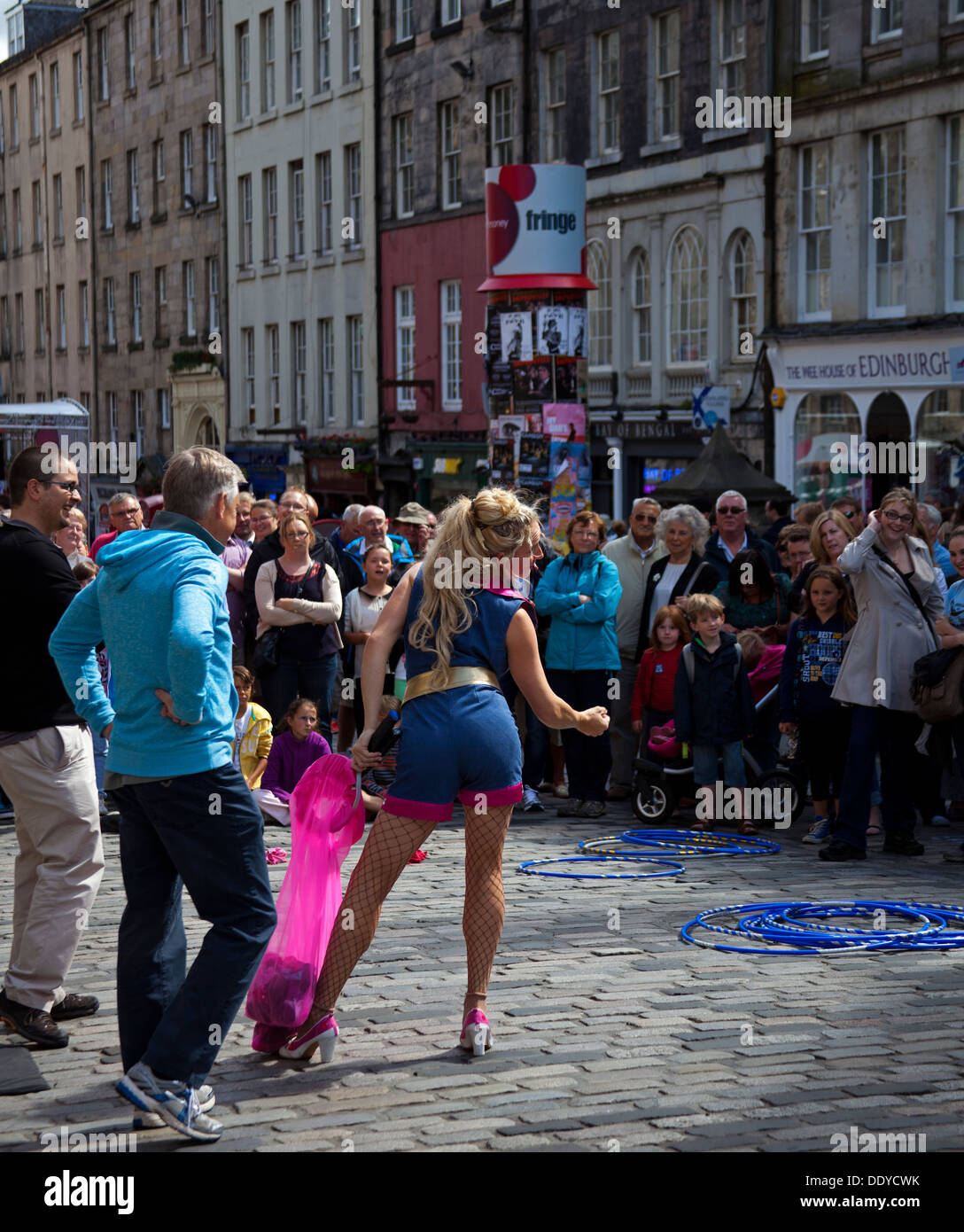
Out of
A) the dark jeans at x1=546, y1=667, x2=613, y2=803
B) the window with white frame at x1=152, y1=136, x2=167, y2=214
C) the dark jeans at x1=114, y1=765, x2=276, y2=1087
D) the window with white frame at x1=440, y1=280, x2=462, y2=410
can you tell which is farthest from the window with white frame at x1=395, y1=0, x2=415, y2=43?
the dark jeans at x1=114, y1=765, x2=276, y2=1087

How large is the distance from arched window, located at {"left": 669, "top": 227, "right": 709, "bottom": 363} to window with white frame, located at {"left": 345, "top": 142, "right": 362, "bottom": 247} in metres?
11.9

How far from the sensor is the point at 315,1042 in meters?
5.84

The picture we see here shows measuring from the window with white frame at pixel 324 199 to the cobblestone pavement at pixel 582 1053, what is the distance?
3323 cm

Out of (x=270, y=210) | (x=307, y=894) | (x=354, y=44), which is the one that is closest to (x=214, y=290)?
(x=270, y=210)

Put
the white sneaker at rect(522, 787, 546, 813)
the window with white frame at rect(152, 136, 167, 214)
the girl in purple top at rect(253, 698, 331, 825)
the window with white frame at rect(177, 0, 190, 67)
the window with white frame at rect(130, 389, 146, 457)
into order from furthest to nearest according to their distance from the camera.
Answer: the window with white frame at rect(130, 389, 146, 457), the window with white frame at rect(152, 136, 167, 214), the window with white frame at rect(177, 0, 190, 67), the white sneaker at rect(522, 787, 546, 813), the girl in purple top at rect(253, 698, 331, 825)

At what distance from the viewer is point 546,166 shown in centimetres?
1841

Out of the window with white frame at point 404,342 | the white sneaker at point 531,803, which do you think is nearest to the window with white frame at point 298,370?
the window with white frame at point 404,342

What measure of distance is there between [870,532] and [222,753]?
5429 millimetres

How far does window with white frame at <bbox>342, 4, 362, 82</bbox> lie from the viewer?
3803 centimetres

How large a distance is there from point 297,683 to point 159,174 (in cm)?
4036

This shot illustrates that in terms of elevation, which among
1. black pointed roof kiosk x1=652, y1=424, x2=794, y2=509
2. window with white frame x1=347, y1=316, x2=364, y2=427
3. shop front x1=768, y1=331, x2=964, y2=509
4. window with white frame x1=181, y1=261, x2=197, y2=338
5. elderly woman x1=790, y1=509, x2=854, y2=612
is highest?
window with white frame x1=181, y1=261, x2=197, y2=338

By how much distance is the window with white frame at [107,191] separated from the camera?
5253cm

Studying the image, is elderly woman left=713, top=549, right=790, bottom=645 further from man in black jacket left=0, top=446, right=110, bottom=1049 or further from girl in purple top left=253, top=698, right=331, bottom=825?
man in black jacket left=0, top=446, right=110, bottom=1049
